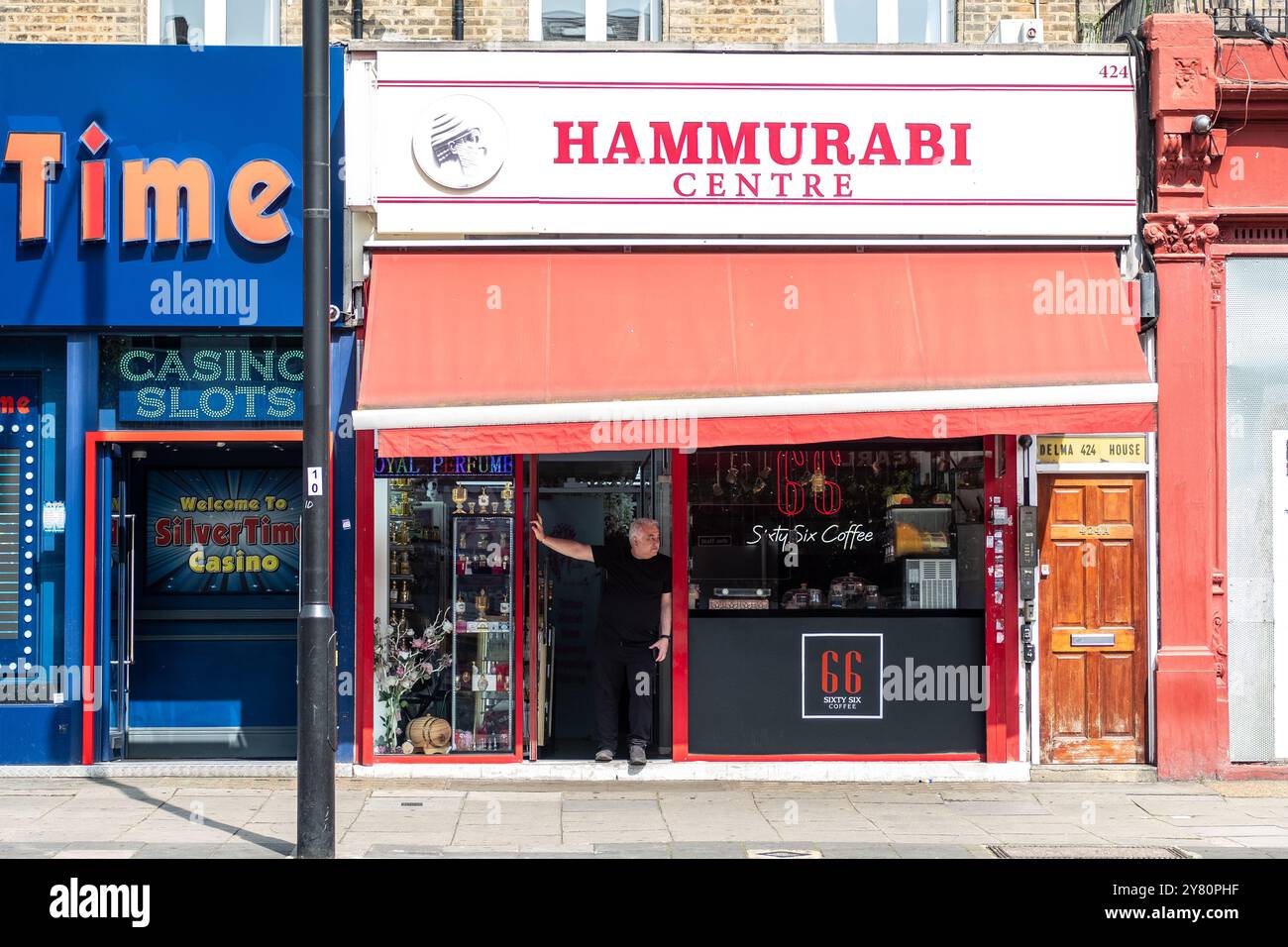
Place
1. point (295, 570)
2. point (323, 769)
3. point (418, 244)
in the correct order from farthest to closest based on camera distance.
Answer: point (295, 570) → point (418, 244) → point (323, 769)

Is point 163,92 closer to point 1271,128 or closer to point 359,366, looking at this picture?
point 359,366

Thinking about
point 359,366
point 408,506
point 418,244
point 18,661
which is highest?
point 418,244

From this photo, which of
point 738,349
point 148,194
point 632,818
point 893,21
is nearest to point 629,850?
point 632,818

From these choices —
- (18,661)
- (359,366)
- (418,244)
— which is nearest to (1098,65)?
(418,244)

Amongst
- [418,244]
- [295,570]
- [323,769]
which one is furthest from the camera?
[295,570]

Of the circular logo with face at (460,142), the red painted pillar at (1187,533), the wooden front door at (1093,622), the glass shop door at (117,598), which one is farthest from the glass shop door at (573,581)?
the red painted pillar at (1187,533)

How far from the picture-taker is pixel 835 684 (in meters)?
11.0

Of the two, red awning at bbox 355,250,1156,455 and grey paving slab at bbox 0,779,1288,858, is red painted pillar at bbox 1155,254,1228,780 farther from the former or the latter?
red awning at bbox 355,250,1156,455

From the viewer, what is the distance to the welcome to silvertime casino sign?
423 inches

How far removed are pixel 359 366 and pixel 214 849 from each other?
4084 millimetres

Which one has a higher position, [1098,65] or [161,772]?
[1098,65]

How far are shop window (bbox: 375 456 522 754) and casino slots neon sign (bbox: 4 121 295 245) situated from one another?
7.19 ft

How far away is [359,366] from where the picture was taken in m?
10.9

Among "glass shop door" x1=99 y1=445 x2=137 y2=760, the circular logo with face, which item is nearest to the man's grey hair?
the circular logo with face
